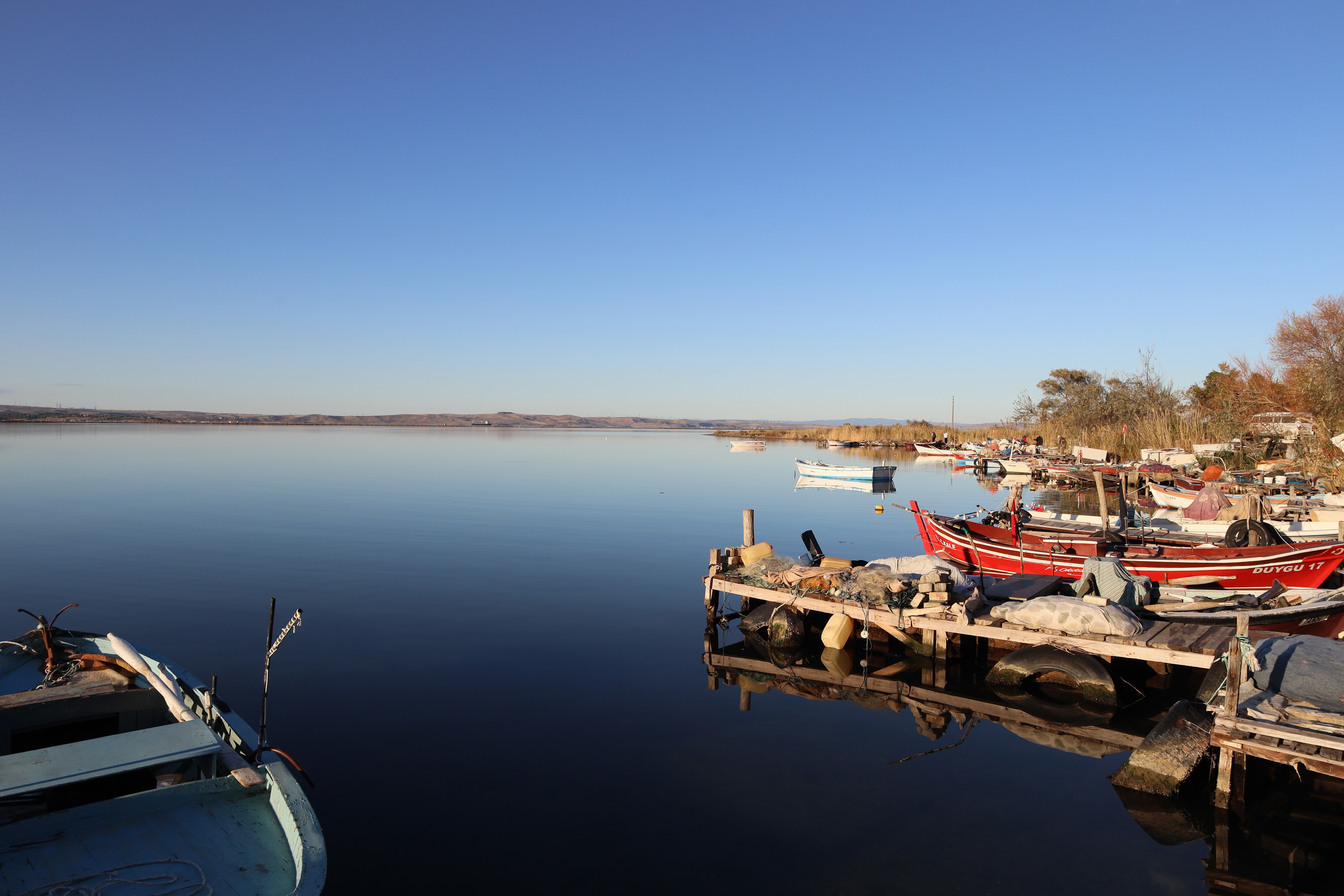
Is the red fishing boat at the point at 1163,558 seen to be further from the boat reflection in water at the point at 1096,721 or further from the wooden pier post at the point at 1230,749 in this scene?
the wooden pier post at the point at 1230,749

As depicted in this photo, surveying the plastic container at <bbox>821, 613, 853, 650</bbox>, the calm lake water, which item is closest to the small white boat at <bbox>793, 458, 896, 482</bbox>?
the calm lake water

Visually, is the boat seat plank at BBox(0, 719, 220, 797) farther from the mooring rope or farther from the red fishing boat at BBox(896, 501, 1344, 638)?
the red fishing boat at BBox(896, 501, 1344, 638)

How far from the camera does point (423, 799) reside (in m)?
8.26

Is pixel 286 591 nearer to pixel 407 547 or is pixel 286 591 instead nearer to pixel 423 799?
pixel 407 547

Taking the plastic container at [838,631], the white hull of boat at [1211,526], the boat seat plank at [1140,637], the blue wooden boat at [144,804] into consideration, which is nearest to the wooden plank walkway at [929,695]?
the plastic container at [838,631]

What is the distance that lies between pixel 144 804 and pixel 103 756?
0.71 metres

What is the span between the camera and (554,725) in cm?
1052

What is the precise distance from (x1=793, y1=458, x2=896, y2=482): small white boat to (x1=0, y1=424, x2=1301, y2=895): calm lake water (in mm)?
18756

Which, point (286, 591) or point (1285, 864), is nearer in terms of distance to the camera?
point (1285, 864)

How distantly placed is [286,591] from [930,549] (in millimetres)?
15981

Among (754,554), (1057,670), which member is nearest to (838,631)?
(754,554)

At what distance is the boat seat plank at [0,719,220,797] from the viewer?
593 centimetres

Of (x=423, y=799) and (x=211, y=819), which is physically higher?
(x=211, y=819)

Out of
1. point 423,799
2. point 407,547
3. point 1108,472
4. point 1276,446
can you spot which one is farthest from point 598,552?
point 1276,446
